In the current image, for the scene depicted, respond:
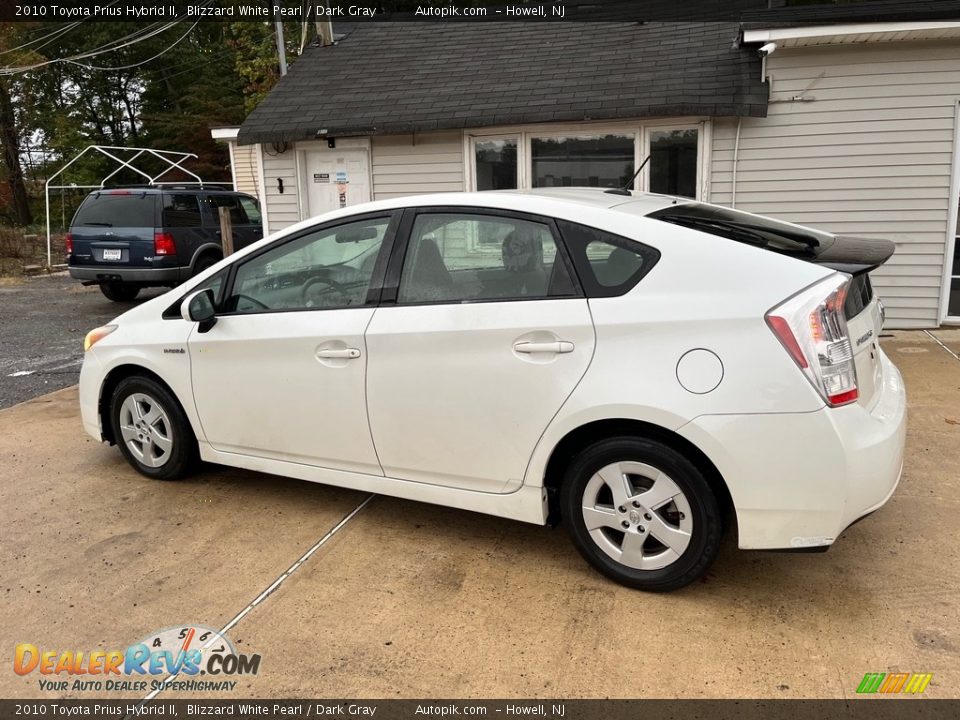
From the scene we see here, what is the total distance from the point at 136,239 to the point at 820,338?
1050cm

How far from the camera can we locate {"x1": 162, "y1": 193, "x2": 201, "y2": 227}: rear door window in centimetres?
1105

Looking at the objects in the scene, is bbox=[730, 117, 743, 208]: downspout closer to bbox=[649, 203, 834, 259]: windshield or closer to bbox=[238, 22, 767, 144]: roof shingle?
bbox=[238, 22, 767, 144]: roof shingle

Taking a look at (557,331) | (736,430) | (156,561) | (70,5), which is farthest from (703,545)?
(70,5)

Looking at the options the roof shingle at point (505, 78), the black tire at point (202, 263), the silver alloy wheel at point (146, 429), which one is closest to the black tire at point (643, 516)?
the silver alloy wheel at point (146, 429)

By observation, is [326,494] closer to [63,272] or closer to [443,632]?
[443,632]

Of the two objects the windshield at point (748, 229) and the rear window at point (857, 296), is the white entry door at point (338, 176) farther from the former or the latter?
the rear window at point (857, 296)

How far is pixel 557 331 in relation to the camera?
9.75ft

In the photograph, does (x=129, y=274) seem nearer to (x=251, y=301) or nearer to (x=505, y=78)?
(x=505, y=78)

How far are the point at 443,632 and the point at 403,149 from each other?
7369mm

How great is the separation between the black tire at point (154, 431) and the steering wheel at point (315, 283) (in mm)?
1092

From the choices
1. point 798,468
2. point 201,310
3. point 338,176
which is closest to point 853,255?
point 798,468

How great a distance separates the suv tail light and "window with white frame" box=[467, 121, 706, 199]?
5.92 metres

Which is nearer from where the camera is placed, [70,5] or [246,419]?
[246,419]

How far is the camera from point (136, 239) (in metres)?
10.9
